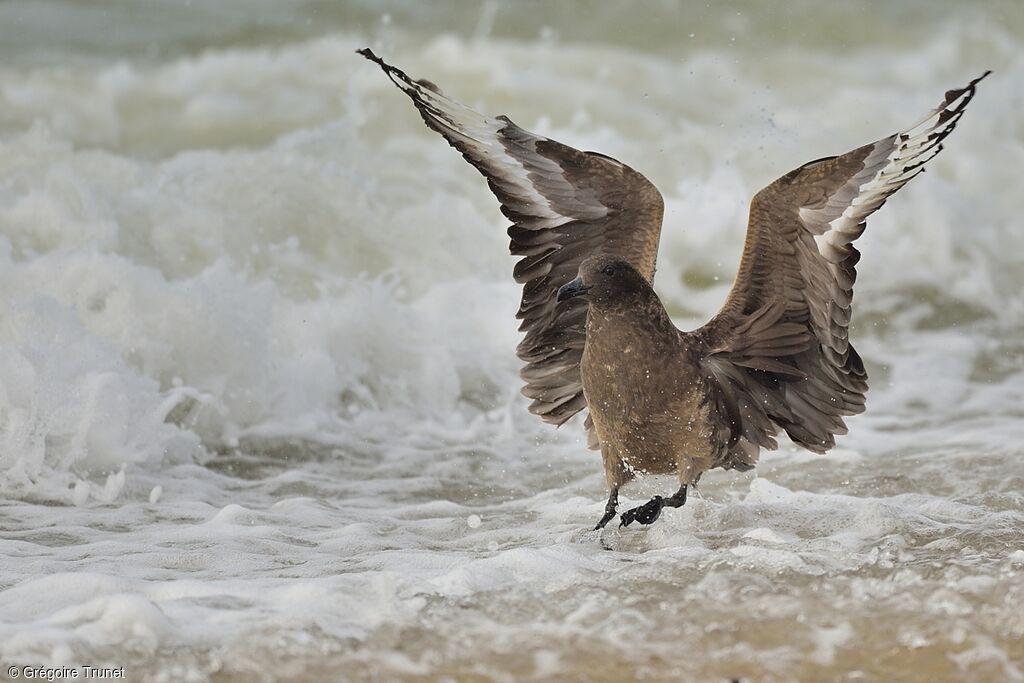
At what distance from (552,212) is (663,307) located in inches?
23.2

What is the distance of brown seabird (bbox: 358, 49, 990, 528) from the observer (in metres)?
5.02

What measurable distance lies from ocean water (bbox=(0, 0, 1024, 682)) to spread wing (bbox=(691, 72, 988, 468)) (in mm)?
372

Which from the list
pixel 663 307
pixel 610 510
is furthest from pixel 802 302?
pixel 610 510

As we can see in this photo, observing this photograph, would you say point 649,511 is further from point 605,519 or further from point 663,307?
point 663,307

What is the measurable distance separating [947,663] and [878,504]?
1556mm

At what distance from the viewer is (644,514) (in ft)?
16.8

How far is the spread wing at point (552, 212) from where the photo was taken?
211 inches

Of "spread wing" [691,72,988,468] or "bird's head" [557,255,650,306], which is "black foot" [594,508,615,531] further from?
"bird's head" [557,255,650,306]

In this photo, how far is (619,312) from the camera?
200 inches

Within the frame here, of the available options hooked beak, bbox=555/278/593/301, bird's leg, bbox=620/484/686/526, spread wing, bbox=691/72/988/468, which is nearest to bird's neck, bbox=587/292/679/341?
hooked beak, bbox=555/278/593/301

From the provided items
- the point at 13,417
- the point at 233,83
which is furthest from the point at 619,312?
the point at 233,83

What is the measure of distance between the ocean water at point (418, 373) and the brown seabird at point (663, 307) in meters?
0.33

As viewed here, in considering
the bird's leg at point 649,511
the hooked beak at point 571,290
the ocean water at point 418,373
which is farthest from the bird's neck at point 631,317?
the ocean water at point 418,373

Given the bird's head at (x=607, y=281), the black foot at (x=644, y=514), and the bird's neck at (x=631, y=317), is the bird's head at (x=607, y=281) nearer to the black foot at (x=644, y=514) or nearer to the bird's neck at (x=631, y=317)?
the bird's neck at (x=631, y=317)
